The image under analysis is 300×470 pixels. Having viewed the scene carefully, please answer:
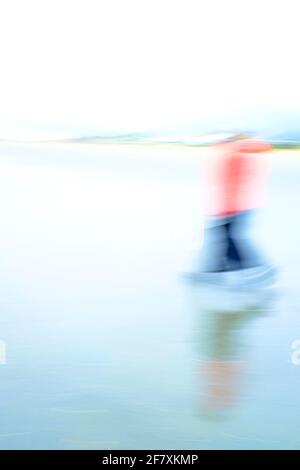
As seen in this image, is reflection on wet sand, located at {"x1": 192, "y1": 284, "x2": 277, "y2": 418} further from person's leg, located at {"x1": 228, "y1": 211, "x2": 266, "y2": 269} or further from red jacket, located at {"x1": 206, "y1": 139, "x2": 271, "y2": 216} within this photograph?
red jacket, located at {"x1": 206, "y1": 139, "x2": 271, "y2": 216}

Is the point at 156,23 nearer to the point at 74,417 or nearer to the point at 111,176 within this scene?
the point at 111,176

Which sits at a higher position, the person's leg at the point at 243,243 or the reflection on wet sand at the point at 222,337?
the person's leg at the point at 243,243

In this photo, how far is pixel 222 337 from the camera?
4.66 feet

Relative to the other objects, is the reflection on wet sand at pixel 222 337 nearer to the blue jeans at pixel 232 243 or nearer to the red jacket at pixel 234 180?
the blue jeans at pixel 232 243

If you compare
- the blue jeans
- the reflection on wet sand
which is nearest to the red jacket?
the blue jeans

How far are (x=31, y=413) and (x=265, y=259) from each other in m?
0.71

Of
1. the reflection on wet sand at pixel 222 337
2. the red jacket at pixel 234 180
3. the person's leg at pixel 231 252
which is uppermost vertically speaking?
the red jacket at pixel 234 180

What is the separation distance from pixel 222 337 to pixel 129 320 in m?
0.25

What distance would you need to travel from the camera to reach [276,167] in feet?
4.37

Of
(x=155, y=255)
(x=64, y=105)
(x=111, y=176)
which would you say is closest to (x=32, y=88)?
(x=64, y=105)

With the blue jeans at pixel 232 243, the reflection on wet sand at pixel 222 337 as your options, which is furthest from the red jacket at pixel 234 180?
the reflection on wet sand at pixel 222 337

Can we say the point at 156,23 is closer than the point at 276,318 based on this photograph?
Yes

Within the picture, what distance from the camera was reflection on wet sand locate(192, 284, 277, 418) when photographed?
1.36m

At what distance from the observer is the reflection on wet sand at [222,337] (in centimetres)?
136
